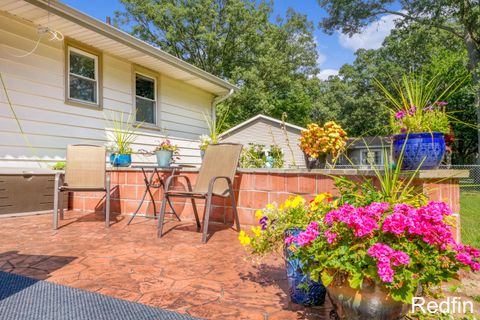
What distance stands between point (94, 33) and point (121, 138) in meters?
1.74

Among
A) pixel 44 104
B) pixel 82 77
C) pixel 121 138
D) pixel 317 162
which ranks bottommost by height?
pixel 317 162

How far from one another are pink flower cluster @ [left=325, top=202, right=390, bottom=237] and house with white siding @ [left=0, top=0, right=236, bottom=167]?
4679mm

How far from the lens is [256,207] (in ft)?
11.7

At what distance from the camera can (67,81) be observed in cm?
543

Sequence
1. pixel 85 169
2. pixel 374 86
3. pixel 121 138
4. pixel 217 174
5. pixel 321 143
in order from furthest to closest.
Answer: pixel 374 86, pixel 121 138, pixel 85 169, pixel 217 174, pixel 321 143

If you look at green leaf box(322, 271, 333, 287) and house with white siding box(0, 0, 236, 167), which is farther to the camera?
house with white siding box(0, 0, 236, 167)

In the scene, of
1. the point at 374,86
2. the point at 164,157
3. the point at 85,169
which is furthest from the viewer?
the point at 374,86

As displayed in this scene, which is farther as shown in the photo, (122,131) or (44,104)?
(122,131)

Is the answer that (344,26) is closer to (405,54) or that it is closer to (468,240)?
(405,54)

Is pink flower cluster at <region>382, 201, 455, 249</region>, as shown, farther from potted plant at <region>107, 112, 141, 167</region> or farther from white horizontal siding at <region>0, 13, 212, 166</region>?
white horizontal siding at <region>0, 13, 212, 166</region>

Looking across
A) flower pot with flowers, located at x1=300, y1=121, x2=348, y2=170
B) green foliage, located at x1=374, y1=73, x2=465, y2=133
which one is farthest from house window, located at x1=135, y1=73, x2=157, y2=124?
green foliage, located at x1=374, y1=73, x2=465, y2=133

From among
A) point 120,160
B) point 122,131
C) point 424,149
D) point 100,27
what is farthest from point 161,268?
point 122,131

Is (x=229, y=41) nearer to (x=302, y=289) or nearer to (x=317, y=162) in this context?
(x=317, y=162)

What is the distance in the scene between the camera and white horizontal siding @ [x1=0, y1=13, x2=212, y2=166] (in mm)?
4637
